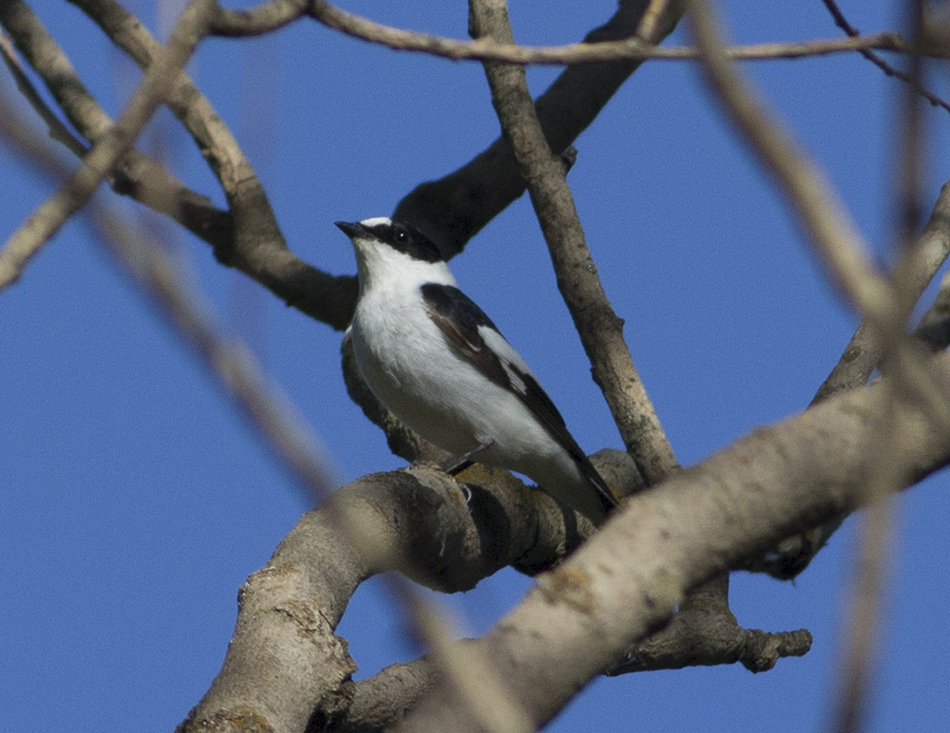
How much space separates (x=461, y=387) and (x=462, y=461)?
40cm

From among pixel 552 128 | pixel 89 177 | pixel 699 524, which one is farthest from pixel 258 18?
pixel 552 128

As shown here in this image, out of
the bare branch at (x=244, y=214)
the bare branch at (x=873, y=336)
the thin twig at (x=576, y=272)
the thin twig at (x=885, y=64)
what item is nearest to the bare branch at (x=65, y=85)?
the bare branch at (x=244, y=214)

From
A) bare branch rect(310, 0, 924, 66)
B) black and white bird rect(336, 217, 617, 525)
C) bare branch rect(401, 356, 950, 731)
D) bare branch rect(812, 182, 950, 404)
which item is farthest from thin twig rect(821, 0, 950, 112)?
black and white bird rect(336, 217, 617, 525)

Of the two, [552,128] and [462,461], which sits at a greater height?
[552,128]

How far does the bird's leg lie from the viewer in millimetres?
5545

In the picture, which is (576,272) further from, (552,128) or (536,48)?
(536,48)

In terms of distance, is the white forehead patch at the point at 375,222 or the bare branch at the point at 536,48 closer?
the bare branch at the point at 536,48

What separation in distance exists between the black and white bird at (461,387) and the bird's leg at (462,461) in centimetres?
1

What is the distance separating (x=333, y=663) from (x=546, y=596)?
1378mm

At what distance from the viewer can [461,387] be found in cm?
565

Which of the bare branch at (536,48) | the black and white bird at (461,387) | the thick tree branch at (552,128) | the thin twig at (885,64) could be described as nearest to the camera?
the thin twig at (885,64)

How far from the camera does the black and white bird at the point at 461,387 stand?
18.2ft

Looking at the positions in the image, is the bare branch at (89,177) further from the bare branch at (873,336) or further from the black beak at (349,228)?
the black beak at (349,228)

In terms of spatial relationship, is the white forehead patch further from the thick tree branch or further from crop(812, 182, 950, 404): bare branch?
crop(812, 182, 950, 404): bare branch
